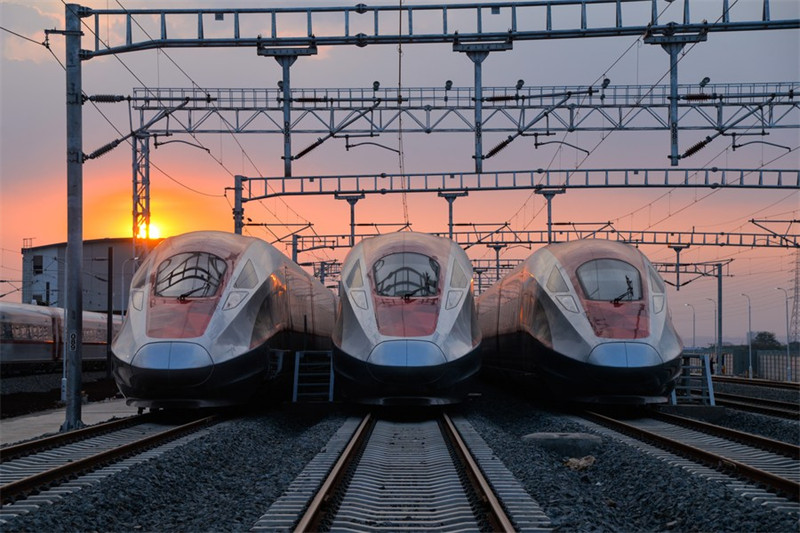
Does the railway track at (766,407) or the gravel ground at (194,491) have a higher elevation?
the gravel ground at (194,491)

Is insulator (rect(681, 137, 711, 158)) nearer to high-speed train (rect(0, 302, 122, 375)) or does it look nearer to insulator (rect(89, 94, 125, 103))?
insulator (rect(89, 94, 125, 103))

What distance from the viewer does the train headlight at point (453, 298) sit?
15.3m

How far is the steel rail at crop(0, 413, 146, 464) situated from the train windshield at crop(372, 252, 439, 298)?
4.63m

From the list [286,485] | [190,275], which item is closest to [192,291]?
[190,275]

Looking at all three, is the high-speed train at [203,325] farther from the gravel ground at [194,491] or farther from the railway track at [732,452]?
the railway track at [732,452]

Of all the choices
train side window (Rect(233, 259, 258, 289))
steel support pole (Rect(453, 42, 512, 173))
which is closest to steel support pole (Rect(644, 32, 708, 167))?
steel support pole (Rect(453, 42, 512, 173))

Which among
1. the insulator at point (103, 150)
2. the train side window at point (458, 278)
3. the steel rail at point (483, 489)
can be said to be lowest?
the steel rail at point (483, 489)

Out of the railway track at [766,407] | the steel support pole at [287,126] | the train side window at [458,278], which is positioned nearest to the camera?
the train side window at [458,278]

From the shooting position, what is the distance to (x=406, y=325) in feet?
47.8

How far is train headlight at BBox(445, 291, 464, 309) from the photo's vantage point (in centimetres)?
1527

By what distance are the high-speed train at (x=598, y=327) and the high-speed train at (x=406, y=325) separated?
1.58m

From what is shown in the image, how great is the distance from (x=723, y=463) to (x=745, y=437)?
2.91 metres

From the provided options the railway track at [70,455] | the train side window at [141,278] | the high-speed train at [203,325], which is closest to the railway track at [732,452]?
the high-speed train at [203,325]

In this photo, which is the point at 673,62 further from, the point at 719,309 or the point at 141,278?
the point at 719,309
